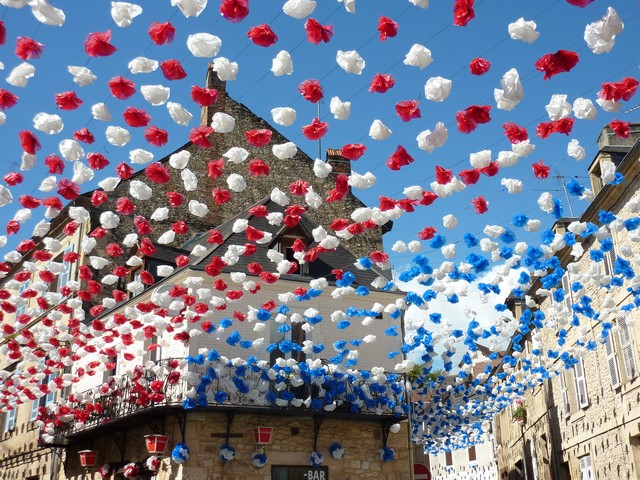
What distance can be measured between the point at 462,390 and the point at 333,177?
799 centimetres

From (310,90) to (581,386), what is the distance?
1295 centimetres

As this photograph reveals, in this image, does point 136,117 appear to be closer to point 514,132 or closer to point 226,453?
point 514,132

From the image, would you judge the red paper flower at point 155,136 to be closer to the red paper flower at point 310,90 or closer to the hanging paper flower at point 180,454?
the red paper flower at point 310,90

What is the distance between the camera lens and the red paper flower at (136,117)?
252 inches

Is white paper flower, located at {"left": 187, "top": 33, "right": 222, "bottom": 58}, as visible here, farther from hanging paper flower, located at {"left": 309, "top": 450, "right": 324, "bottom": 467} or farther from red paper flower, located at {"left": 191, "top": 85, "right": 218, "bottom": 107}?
hanging paper flower, located at {"left": 309, "top": 450, "right": 324, "bottom": 467}

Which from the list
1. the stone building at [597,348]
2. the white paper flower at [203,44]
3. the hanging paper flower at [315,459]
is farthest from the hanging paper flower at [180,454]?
the white paper flower at [203,44]

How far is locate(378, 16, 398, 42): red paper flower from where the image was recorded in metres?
5.68

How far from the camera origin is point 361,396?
14547 mm

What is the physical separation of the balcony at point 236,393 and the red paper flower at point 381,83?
25.2 ft

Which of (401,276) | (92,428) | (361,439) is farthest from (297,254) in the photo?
(92,428)

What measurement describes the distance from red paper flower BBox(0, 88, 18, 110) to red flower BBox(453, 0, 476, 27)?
3847mm

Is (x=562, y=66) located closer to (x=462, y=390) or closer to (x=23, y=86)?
(x=23, y=86)

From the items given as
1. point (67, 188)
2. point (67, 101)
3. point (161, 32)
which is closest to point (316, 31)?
point (161, 32)

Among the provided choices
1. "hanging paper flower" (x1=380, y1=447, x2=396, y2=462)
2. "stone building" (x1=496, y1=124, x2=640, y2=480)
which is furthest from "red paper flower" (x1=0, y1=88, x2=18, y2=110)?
"hanging paper flower" (x1=380, y1=447, x2=396, y2=462)
